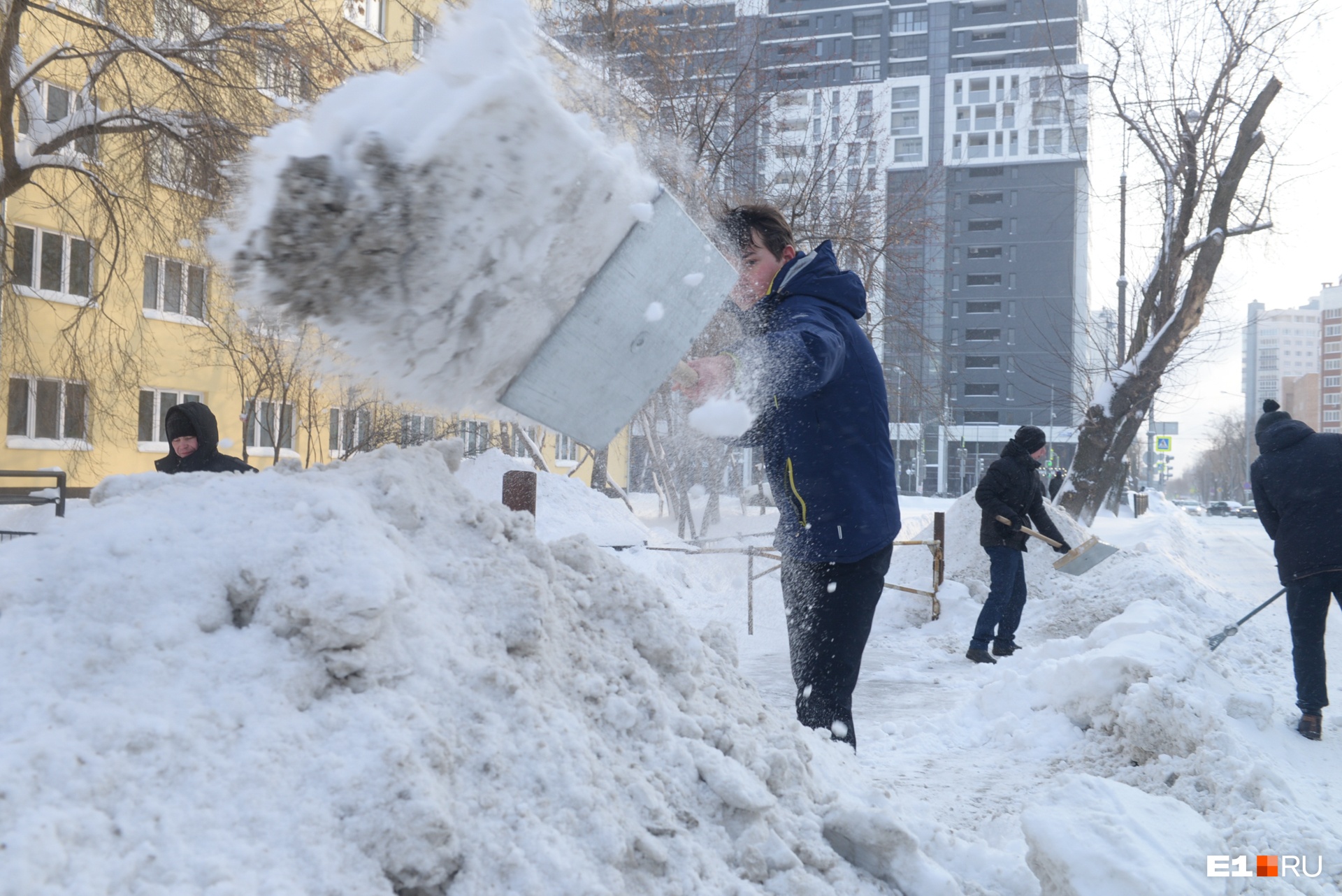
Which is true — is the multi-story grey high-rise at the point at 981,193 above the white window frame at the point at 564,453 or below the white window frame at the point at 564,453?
above

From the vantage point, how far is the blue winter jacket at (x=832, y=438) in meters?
2.64

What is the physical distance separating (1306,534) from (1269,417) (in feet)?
2.86

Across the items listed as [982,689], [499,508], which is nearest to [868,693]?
[982,689]

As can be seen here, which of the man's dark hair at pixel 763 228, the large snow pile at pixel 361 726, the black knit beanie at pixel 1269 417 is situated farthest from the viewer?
the black knit beanie at pixel 1269 417

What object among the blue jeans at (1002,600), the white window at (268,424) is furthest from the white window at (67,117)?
the blue jeans at (1002,600)

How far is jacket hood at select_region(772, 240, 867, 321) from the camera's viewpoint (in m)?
2.65

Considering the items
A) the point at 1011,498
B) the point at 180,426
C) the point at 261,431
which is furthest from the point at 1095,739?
the point at 261,431

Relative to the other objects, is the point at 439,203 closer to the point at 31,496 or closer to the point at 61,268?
the point at 31,496

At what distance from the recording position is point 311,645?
170cm

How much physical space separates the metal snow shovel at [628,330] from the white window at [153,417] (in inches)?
692

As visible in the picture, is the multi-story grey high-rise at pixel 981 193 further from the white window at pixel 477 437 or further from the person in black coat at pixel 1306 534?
the person in black coat at pixel 1306 534

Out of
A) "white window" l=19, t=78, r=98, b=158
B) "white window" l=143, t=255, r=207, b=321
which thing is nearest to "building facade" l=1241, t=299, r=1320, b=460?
"white window" l=143, t=255, r=207, b=321

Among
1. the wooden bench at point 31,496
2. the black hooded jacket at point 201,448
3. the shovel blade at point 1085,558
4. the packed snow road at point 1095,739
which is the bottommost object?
the packed snow road at point 1095,739

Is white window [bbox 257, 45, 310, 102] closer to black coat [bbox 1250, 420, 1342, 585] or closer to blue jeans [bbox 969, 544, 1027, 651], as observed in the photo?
blue jeans [bbox 969, 544, 1027, 651]
